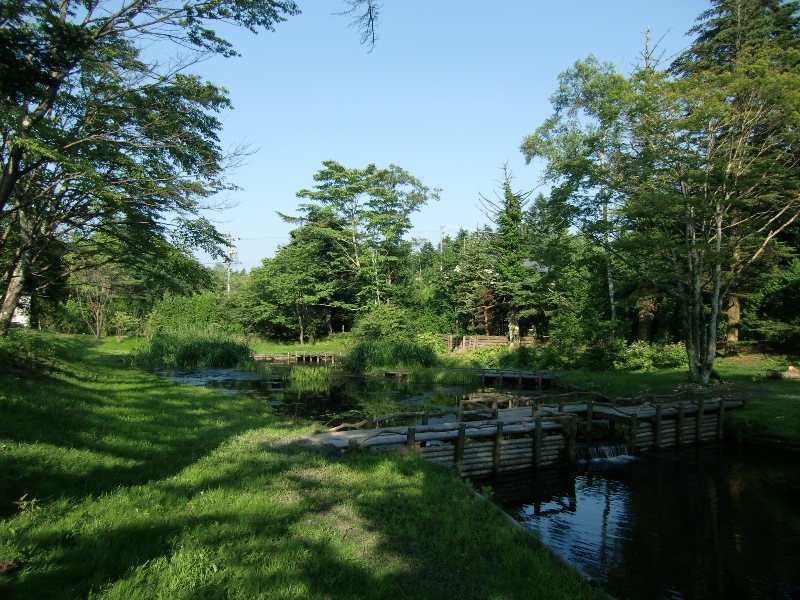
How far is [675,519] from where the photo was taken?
364 inches

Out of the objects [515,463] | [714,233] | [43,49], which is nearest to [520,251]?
[714,233]

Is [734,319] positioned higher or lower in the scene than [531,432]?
higher

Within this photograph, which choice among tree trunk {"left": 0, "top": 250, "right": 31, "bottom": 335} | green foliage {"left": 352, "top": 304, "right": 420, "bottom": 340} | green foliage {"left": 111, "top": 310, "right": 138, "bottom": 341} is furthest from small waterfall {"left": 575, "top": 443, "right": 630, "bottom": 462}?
green foliage {"left": 111, "top": 310, "right": 138, "bottom": 341}

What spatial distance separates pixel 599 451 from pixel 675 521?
Answer: 466 centimetres

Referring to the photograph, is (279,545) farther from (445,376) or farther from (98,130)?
(445,376)

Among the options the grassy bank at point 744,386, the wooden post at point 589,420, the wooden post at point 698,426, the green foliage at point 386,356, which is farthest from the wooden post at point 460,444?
the green foliage at point 386,356

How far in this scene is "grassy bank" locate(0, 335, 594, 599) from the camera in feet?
14.6

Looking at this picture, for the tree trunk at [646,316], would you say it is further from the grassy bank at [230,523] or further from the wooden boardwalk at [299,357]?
the grassy bank at [230,523]

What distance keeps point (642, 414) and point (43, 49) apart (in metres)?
17.0

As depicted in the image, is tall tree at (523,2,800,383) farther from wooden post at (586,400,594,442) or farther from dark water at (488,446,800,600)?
dark water at (488,446,800,600)

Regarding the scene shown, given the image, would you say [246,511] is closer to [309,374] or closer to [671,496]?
[671,496]

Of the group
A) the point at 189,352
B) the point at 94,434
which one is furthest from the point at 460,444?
the point at 189,352

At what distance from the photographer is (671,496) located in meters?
10.6

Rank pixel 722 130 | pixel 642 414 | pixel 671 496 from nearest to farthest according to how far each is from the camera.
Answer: pixel 671 496 → pixel 642 414 → pixel 722 130
